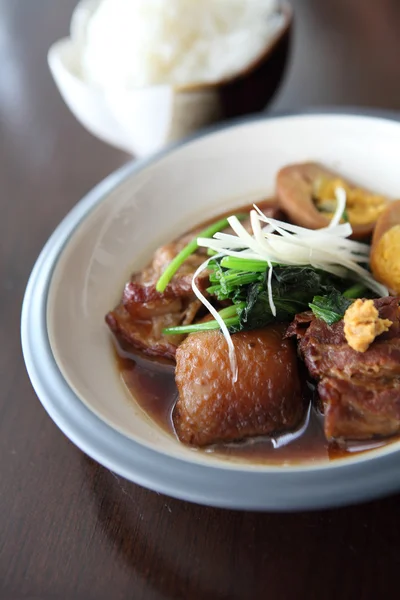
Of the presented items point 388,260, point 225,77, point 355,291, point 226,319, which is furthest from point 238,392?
point 225,77

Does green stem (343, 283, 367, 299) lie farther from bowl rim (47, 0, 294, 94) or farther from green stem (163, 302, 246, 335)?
bowl rim (47, 0, 294, 94)

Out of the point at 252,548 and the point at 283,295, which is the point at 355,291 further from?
the point at 252,548

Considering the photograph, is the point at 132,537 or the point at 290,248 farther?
the point at 290,248

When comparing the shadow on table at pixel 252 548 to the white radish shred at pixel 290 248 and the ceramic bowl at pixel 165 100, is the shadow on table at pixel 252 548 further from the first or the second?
the ceramic bowl at pixel 165 100

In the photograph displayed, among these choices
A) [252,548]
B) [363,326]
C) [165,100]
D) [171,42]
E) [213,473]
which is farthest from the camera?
[171,42]

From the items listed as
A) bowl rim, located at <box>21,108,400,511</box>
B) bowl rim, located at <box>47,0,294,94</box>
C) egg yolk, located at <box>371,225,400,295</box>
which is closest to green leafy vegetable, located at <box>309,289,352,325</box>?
egg yolk, located at <box>371,225,400,295</box>

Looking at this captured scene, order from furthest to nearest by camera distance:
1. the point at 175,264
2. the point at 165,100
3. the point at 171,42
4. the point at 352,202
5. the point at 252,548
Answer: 1. the point at 171,42
2. the point at 165,100
3. the point at 352,202
4. the point at 175,264
5. the point at 252,548

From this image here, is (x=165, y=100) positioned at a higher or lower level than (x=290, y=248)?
higher
